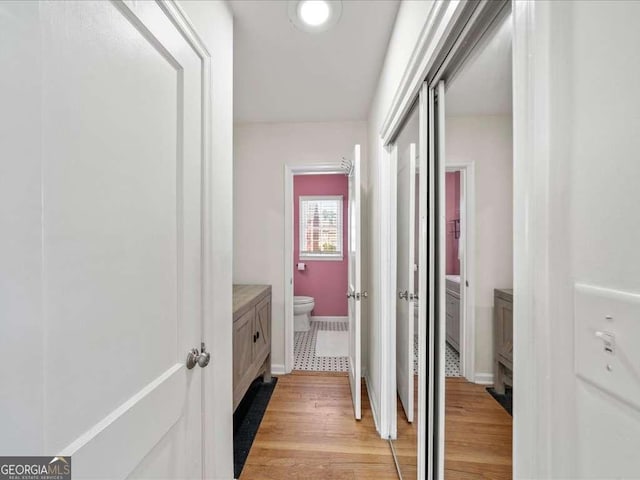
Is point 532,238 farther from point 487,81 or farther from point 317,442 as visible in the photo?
point 317,442

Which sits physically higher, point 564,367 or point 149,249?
point 149,249

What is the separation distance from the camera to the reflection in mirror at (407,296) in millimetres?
1326

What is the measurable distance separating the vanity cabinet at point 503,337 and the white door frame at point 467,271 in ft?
0.40

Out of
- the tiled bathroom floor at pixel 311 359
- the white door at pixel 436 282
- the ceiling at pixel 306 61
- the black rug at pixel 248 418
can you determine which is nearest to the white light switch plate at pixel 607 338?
the white door at pixel 436 282

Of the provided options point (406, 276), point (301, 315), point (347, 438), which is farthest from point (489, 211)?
point (301, 315)

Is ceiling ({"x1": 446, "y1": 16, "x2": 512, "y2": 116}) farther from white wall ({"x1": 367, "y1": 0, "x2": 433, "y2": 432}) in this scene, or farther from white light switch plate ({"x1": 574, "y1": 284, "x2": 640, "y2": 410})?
white light switch plate ({"x1": 574, "y1": 284, "x2": 640, "y2": 410})

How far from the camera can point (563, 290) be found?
16.3 inches

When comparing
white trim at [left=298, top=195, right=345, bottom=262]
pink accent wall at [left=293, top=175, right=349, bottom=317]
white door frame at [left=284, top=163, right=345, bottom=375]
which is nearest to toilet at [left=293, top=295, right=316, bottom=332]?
pink accent wall at [left=293, top=175, right=349, bottom=317]

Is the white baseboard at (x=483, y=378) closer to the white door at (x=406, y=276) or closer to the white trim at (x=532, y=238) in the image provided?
the white trim at (x=532, y=238)

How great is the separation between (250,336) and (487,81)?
6.58 ft

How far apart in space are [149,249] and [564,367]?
3.02 ft

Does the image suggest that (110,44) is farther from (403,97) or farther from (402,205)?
(402,205)

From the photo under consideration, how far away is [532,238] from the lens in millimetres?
449

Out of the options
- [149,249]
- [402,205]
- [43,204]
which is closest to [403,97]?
[402,205]
